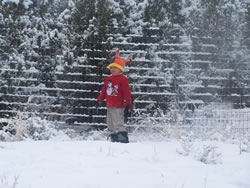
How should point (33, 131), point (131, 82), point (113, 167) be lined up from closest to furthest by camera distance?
point (113, 167), point (33, 131), point (131, 82)

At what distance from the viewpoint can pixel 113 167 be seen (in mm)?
2383

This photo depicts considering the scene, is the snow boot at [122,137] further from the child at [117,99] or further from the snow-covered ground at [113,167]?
the snow-covered ground at [113,167]

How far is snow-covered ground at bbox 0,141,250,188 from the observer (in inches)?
80.4

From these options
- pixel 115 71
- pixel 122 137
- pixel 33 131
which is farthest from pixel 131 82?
pixel 33 131

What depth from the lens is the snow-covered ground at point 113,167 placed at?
204cm

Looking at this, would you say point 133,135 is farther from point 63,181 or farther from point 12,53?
point 63,181

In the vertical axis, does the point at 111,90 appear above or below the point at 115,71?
below

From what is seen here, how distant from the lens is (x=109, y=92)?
15.4 feet

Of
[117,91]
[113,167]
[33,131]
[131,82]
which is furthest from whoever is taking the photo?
[131,82]

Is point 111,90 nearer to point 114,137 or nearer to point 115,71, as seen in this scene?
point 115,71

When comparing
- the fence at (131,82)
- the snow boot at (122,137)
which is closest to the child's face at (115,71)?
the fence at (131,82)

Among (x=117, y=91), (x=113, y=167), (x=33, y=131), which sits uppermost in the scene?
(x=117, y=91)

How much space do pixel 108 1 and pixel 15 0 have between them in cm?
170

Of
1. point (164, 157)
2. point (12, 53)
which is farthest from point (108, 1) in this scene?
point (164, 157)
